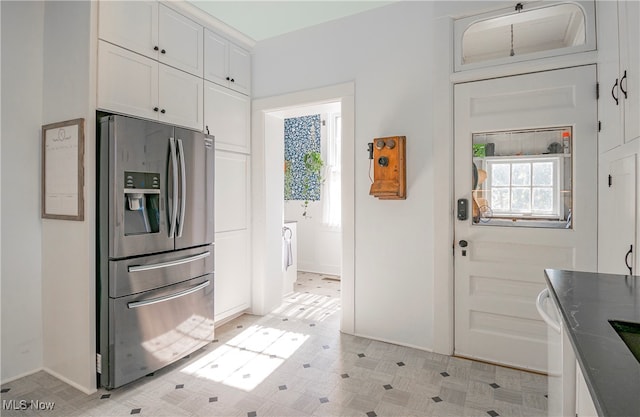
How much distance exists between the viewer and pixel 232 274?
131 inches

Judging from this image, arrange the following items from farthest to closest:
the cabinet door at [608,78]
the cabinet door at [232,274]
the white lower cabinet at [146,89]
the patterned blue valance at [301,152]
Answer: the patterned blue valance at [301,152] → the cabinet door at [232,274] → the white lower cabinet at [146,89] → the cabinet door at [608,78]

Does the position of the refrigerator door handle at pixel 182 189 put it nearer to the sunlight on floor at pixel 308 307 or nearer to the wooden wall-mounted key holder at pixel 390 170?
the wooden wall-mounted key holder at pixel 390 170

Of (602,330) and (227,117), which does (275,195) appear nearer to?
(227,117)

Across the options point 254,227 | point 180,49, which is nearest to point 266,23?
point 180,49

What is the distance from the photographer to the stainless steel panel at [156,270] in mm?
2115

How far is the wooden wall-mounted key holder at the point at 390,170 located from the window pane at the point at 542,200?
92 centimetres

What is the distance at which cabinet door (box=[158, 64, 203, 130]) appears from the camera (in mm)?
2611

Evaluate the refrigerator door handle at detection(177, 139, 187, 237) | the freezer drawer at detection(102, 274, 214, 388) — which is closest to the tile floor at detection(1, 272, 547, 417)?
the freezer drawer at detection(102, 274, 214, 388)

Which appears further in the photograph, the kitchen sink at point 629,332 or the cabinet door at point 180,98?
the cabinet door at point 180,98

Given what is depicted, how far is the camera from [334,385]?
2.26 metres

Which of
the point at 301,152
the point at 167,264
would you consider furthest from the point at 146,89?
the point at 301,152

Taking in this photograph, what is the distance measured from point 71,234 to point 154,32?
1.56m

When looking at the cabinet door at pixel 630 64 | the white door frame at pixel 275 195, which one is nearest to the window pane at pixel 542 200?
the cabinet door at pixel 630 64

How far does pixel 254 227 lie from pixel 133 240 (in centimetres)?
148
